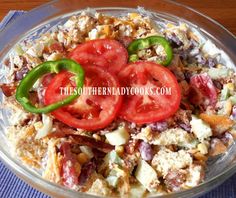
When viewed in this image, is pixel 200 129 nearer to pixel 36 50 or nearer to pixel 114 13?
pixel 36 50

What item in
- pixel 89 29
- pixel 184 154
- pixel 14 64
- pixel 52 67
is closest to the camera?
pixel 184 154

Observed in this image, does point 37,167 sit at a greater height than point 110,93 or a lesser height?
lesser

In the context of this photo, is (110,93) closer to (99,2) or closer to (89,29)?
(89,29)

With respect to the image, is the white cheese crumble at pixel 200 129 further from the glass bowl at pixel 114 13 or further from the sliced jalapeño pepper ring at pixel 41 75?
the sliced jalapeño pepper ring at pixel 41 75

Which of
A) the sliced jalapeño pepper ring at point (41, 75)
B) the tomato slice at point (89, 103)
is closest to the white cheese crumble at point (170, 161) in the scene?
the tomato slice at point (89, 103)

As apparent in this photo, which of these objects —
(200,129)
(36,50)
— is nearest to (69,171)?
(200,129)

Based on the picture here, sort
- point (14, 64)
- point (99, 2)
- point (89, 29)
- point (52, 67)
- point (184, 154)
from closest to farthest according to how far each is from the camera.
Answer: point (184, 154), point (52, 67), point (14, 64), point (89, 29), point (99, 2)

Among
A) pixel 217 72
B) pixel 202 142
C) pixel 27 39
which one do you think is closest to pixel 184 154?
pixel 202 142
